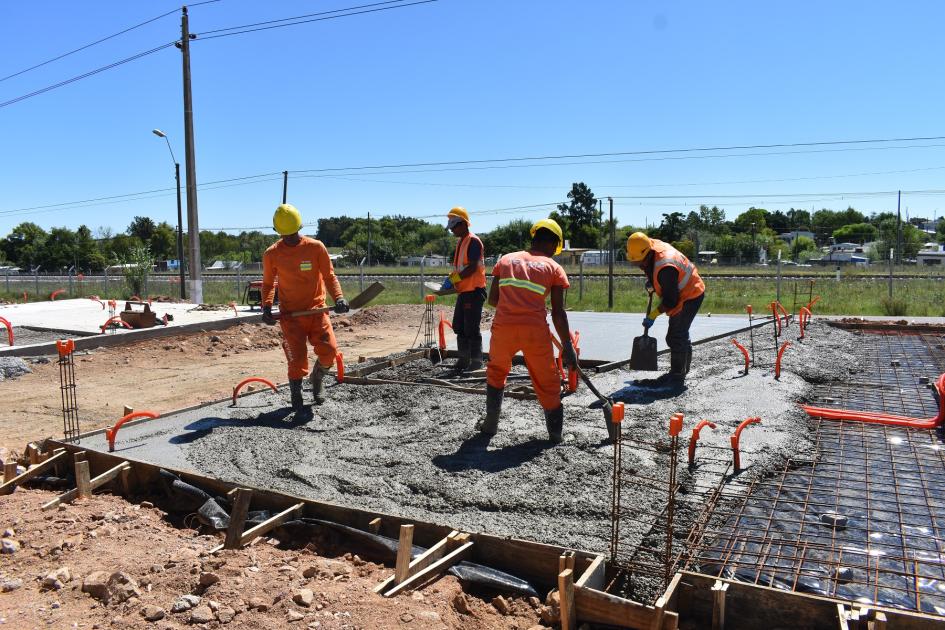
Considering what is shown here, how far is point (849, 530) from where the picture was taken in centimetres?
382

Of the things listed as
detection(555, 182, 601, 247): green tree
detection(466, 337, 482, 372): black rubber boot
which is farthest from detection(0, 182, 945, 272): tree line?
detection(466, 337, 482, 372): black rubber boot

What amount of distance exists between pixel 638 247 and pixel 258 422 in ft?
12.2

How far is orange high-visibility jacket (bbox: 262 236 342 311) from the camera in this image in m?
6.05

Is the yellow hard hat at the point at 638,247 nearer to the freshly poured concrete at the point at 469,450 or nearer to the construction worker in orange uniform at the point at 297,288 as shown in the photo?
the freshly poured concrete at the point at 469,450

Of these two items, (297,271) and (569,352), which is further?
(297,271)

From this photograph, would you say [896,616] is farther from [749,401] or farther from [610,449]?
[749,401]

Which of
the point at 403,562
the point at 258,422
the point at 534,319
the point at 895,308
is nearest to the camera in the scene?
the point at 403,562

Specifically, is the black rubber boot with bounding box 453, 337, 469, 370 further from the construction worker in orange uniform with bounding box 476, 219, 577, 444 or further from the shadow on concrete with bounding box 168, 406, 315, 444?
the construction worker in orange uniform with bounding box 476, 219, 577, 444

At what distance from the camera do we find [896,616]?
8.93 feet

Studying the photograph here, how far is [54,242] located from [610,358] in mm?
52169

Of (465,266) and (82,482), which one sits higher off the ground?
(465,266)

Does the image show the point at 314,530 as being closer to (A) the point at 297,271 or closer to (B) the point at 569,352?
(B) the point at 569,352

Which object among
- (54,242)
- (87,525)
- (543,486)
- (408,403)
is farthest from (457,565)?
(54,242)

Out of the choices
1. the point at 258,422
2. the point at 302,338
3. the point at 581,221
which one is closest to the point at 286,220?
the point at 302,338
